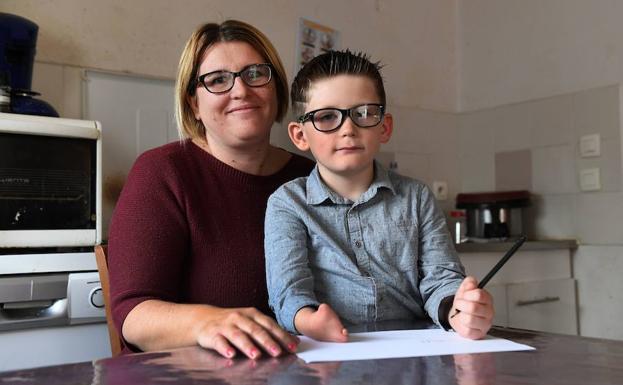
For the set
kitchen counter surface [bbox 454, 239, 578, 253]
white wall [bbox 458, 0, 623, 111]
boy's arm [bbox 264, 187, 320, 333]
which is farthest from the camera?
white wall [bbox 458, 0, 623, 111]

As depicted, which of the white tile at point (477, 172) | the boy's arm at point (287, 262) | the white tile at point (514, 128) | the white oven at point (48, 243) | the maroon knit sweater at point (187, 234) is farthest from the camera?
the white tile at point (477, 172)

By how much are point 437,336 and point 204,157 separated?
2.47 feet

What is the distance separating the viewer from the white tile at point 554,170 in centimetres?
233

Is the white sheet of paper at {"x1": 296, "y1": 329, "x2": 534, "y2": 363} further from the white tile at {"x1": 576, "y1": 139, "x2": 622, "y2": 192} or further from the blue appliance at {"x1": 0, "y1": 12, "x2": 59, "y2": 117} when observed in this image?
the white tile at {"x1": 576, "y1": 139, "x2": 622, "y2": 192}

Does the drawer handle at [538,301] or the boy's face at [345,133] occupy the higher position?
the boy's face at [345,133]

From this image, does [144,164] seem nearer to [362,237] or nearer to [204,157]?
[204,157]

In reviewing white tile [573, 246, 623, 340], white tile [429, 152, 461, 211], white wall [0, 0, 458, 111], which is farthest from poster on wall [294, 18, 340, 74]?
white tile [573, 246, 623, 340]

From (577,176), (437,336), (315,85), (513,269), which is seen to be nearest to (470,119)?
(577,176)

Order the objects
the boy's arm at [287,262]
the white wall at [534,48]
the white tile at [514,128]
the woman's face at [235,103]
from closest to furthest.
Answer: the boy's arm at [287,262] < the woman's face at [235,103] < the white wall at [534,48] < the white tile at [514,128]

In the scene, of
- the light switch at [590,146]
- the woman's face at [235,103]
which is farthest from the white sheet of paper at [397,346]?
the light switch at [590,146]

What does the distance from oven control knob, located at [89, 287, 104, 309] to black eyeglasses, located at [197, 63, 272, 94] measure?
1.90ft

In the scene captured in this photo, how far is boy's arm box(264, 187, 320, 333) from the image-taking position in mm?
833

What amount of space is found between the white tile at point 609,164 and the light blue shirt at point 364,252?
58.3 inches

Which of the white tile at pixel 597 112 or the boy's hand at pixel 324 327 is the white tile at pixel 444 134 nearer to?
the white tile at pixel 597 112
